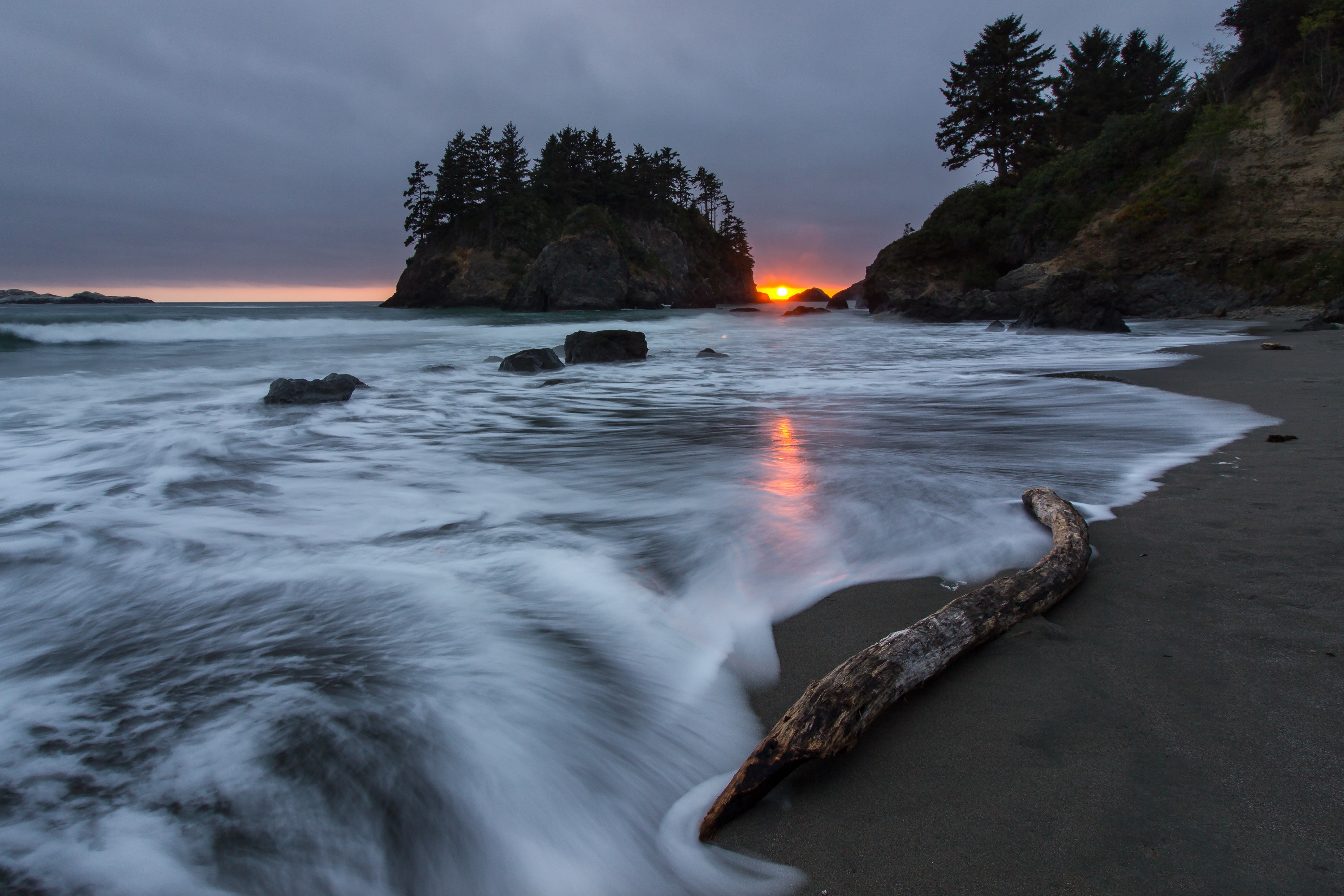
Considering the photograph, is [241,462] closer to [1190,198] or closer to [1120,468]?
[1120,468]

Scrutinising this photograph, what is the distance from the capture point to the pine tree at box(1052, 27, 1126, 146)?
1366 inches

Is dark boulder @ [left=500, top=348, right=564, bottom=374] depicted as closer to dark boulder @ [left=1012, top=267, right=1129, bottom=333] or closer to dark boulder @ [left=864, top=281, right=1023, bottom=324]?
dark boulder @ [left=1012, top=267, right=1129, bottom=333]

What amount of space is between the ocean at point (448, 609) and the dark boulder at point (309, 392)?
699mm

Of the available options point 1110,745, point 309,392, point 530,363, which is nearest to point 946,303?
point 530,363

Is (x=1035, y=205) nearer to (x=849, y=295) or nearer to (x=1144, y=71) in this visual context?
(x=1144, y=71)

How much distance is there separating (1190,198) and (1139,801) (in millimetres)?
25040

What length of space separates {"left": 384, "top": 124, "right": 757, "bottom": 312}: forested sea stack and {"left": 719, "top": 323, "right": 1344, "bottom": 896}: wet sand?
47455 millimetres

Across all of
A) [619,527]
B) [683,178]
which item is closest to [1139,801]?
[619,527]

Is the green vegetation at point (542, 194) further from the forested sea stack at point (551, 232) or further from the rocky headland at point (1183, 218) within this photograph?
the rocky headland at point (1183, 218)

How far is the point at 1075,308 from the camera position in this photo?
53.5 feet

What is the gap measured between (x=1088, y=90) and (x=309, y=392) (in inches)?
1731

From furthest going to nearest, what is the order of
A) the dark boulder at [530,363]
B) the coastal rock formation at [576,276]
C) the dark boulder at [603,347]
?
the coastal rock formation at [576,276]
the dark boulder at [603,347]
the dark boulder at [530,363]

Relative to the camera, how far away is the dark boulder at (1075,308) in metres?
15.7

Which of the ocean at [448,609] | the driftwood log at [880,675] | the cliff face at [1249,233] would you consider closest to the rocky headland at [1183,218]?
the cliff face at [1249,233]
